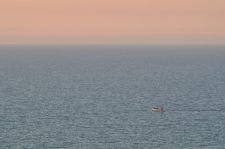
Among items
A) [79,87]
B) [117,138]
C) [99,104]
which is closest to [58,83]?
[79,87]

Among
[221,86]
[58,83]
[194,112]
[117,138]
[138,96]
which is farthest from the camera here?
[58,83]

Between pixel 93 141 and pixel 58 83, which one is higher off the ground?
pixel 58 83

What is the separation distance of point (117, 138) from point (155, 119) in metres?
18.9

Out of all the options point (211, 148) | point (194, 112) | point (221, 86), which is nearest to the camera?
point (211, 148)

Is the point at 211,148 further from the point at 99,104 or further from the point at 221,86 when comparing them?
the point at 221,86

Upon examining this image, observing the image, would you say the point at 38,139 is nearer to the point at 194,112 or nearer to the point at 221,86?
the point at 194,112

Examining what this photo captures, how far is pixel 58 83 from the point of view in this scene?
189m

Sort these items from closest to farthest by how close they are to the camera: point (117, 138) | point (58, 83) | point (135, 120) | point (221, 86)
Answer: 1. point (117, 138)
2. point (135, 120)
3. point (221, 86)
4. point (58, 83)

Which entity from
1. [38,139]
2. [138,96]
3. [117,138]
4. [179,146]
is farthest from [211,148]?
[138,96]

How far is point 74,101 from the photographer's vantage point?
14438 centimetres

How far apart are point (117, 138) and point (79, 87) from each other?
250 feet

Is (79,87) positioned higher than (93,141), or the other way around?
(79,87)

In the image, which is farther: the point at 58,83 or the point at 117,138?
the point at 58,83

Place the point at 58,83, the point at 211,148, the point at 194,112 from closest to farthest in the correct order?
1. the point at 211,148
2. the point at 194,112
3. the point at 58,83
